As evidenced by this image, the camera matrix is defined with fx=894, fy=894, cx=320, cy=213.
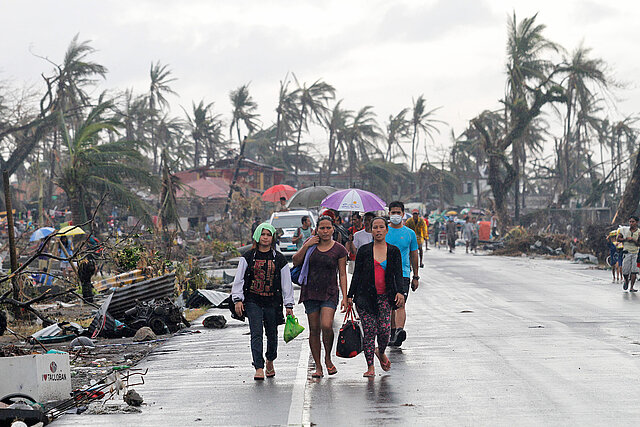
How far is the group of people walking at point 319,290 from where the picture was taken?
29.9ft

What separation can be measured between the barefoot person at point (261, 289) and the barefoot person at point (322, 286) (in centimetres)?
22

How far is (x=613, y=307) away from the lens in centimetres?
1591

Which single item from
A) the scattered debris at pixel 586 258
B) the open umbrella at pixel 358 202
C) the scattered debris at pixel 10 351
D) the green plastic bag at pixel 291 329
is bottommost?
the scattered debris at pixel 586 258

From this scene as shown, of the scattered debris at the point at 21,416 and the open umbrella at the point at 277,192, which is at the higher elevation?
the open umbrella at the point at 277,192

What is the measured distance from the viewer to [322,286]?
359 inches

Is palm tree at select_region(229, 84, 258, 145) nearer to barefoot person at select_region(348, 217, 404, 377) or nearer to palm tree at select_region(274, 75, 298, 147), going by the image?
palm tree at select_region(274, 75, 298, 147)

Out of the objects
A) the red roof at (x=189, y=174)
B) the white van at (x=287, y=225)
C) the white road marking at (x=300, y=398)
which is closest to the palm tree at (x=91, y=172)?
the white van at (x=287, y=225)

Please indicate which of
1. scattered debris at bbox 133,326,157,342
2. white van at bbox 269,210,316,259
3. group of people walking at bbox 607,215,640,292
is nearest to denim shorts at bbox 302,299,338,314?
scattered debris at bbox 133,326,157,342

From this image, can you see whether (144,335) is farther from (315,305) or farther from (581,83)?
(581,83)

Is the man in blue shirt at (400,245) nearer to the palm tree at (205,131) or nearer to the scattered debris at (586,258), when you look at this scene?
the scattered debris at (586,258)

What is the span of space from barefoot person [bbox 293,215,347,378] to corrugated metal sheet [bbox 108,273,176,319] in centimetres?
557

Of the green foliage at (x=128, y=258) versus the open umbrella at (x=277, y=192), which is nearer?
the green foliage at (x=128, y=258)

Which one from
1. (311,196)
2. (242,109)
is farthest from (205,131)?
(311,196)

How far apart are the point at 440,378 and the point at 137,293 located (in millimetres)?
6849
